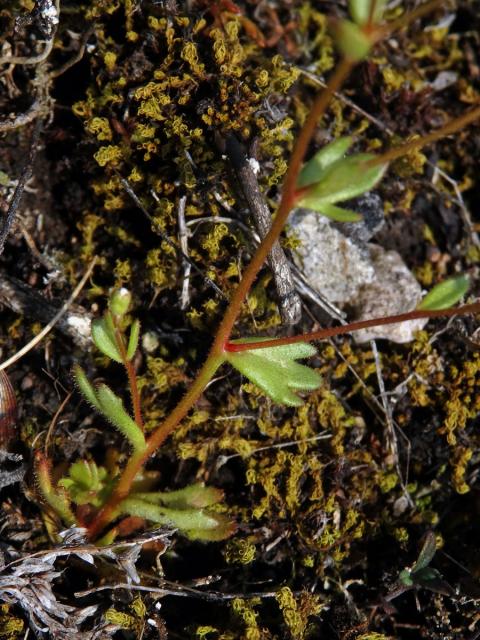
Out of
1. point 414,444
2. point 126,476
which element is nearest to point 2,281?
point 126,476

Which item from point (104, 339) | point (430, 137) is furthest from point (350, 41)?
point (104, 339)

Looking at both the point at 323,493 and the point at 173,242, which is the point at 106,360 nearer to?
the point at 173,242

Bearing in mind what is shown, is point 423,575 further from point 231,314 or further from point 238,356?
point 231,314

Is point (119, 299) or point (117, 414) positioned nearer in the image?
point (119, 299)

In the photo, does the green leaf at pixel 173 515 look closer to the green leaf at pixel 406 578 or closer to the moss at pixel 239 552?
the moss at pixel 239 552

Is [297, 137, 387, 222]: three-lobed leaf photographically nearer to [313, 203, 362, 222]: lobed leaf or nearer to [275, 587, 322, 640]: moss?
[313, 203, 362, 222]: lobed leaf

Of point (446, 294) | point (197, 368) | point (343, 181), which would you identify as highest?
point (343, 181)

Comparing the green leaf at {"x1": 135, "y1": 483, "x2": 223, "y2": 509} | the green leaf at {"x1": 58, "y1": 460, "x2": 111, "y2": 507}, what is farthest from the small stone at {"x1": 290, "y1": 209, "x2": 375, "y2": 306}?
the green leaf at {"x1": 58, "y1": 460, "x2": 111, "y2": 507}
